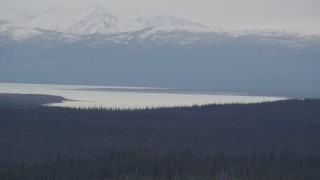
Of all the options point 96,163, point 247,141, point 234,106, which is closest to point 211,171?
point 96,163

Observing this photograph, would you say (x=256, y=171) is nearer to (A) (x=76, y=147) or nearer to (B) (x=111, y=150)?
(B) (x=111, y=150)

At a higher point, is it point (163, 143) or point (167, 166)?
point (163, 143)

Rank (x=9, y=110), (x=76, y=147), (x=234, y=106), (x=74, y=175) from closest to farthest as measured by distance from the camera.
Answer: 1. (x=74, y=175)
2. (x=76, y=147)
3. (x=9, y=110)
4. (x=234, y=106)

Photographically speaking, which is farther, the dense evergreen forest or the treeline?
the dense evergreen forest

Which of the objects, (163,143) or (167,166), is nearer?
(167,166)

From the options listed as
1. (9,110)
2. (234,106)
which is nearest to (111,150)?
(9,110)

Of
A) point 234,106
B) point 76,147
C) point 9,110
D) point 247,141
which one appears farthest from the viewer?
point 234,106

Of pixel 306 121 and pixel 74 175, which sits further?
pixel 306 121

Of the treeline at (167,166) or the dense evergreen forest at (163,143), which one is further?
the dense evergreen forest at (163,143)
